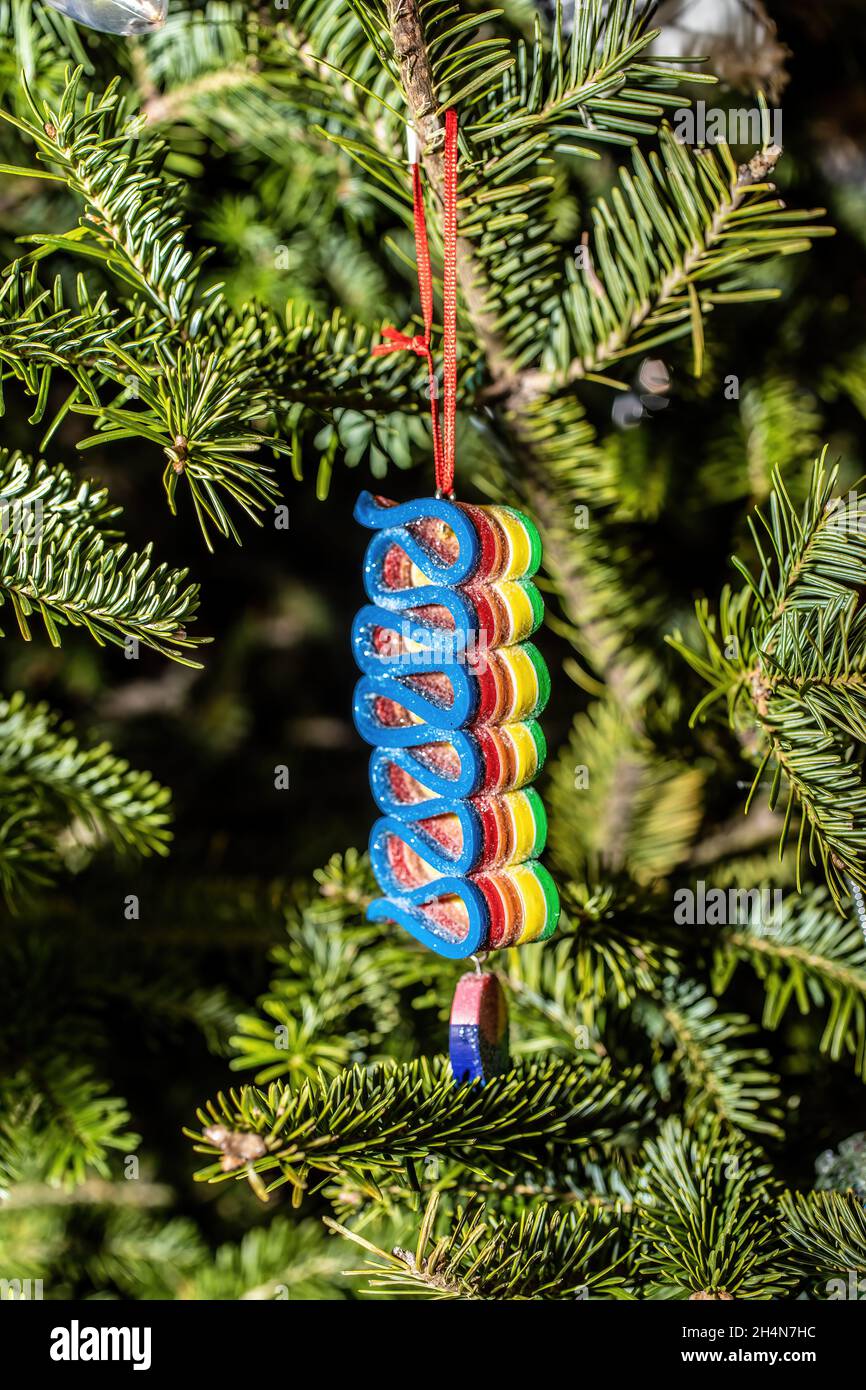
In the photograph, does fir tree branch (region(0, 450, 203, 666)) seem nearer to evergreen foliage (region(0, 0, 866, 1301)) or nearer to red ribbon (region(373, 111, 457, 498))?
evergreen foliage (region(0, 0, 866, 1301))

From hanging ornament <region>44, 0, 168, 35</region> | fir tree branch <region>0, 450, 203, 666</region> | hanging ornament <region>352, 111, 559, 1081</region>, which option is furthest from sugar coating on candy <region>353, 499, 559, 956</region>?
hanging ornament <region>44, 0, 168, 35</region>

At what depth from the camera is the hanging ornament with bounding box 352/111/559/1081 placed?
20.0 inches

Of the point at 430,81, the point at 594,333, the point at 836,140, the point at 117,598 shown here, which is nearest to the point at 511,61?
the point at 430,81

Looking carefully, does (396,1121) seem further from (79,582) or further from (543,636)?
(543,636)

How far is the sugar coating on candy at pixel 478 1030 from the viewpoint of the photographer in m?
0.52

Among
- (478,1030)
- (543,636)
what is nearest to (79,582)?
(478,1030)

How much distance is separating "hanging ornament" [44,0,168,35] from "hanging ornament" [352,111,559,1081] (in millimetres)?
123

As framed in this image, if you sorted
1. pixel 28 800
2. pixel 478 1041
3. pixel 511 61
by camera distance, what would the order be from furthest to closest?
pixel 28 800 → pixel 478 1041 → pixel 511 61

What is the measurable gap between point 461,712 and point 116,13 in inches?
13.4

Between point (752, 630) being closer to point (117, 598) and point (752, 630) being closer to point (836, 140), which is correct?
point (117, 598)

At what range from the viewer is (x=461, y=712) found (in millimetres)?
501

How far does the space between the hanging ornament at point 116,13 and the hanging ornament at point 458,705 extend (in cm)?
12

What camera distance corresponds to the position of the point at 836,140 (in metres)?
0.73
